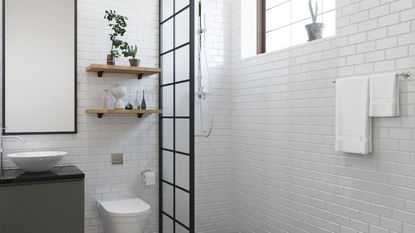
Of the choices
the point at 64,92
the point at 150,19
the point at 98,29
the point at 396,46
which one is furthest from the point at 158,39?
the point at 396,46

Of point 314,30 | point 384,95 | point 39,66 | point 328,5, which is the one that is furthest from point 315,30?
point 39,66

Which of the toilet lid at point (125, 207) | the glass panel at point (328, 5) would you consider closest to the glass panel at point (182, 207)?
the toilet lid at point (125, 207)

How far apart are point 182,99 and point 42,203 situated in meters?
1.39

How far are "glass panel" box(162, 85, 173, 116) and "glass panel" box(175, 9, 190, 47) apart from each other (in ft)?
1.49

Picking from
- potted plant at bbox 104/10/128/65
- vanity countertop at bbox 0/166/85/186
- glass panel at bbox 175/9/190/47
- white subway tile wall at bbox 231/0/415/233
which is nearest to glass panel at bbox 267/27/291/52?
white subway tile wall at bbox 231/0/415/233

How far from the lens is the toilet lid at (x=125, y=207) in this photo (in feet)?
10.4

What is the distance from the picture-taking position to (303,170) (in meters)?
3.15

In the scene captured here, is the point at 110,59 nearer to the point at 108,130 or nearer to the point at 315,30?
the point at 108,130

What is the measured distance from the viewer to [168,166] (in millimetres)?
3693

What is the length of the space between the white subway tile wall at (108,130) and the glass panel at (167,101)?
17 cm

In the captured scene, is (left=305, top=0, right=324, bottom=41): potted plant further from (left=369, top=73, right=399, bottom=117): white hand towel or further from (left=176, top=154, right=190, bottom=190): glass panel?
(left=176, top=154, right=190, bottom=190): glass panel

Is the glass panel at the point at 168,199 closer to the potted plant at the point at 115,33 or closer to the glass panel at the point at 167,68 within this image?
the glass panel at the point at 167,68

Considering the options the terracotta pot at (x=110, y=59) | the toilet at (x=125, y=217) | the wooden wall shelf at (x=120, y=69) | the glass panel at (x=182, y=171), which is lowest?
the toilet at (x=125, y=217)

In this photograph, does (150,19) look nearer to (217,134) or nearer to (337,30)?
(217,134)
